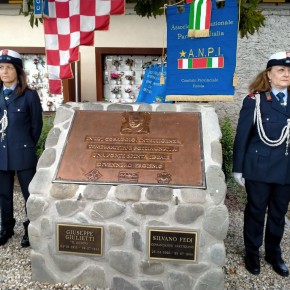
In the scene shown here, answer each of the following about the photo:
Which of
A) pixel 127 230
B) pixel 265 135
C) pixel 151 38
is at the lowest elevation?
pixel 127 230

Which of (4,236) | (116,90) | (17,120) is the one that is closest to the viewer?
(17,120)

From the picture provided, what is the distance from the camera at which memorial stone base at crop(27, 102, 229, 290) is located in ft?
7.29

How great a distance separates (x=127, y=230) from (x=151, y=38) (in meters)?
4.00

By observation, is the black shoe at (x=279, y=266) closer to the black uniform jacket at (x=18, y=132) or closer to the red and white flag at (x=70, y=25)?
the black uniform jacket at (x=18, y=132)

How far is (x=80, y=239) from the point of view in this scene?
2.33 m

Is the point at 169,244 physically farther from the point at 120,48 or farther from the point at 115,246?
the point at 120,48

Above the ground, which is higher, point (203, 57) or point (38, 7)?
point (38, 7)

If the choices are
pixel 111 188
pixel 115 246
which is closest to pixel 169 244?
pixel 115 246

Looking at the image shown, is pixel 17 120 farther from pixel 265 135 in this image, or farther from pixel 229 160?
pixel 229 160

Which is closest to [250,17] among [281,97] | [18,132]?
[281,97]

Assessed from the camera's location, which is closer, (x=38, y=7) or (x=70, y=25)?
(x=38, y=7)

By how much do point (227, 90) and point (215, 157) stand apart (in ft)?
3.90

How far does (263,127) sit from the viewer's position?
2.38 meters

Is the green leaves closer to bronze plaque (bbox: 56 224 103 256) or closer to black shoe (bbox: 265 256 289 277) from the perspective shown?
black shoe (bbox: 265 256 289 277)
